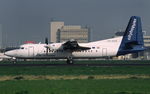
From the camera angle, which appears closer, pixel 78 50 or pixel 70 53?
pixel 70 53

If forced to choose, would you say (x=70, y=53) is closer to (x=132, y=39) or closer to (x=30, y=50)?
(x=30, y=50)

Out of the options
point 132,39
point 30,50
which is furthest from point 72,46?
point 132,39

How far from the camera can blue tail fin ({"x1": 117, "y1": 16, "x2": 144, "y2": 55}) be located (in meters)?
→ 77.8

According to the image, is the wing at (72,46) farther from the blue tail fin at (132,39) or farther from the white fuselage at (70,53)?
the blue tail fin at (132,39)

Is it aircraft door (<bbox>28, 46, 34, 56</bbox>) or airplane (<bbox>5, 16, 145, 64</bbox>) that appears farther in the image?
aircraft door (<bbox>28, 46, 34, 56</bbox>)

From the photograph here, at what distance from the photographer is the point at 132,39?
80750mm

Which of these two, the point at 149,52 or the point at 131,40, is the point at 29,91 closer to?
the point at 131,40

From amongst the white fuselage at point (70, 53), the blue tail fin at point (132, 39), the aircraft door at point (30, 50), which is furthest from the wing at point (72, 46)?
the blue tail fin at point (132, 39)

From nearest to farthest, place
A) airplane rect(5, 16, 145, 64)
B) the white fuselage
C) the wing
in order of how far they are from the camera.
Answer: the wing → airplane rect(5, 16, 145, 64) → the white fuselage

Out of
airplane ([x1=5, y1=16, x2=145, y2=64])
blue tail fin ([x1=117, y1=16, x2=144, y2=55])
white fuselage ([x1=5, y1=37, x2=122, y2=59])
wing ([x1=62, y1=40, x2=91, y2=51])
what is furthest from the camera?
blue tail fin ([x1=117, y1=16, x2=144, y2=55])

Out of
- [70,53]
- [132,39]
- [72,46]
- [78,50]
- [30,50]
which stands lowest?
[70,53]

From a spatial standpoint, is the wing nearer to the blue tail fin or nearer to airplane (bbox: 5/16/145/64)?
airplane (bbox: 5/16/145/64)

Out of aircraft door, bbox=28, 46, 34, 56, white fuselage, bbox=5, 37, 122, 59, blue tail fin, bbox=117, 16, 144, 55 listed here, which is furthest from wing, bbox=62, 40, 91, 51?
blue tail fin, bbox=117, 16, 144, 55

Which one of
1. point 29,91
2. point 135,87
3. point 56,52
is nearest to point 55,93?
point 29,91
